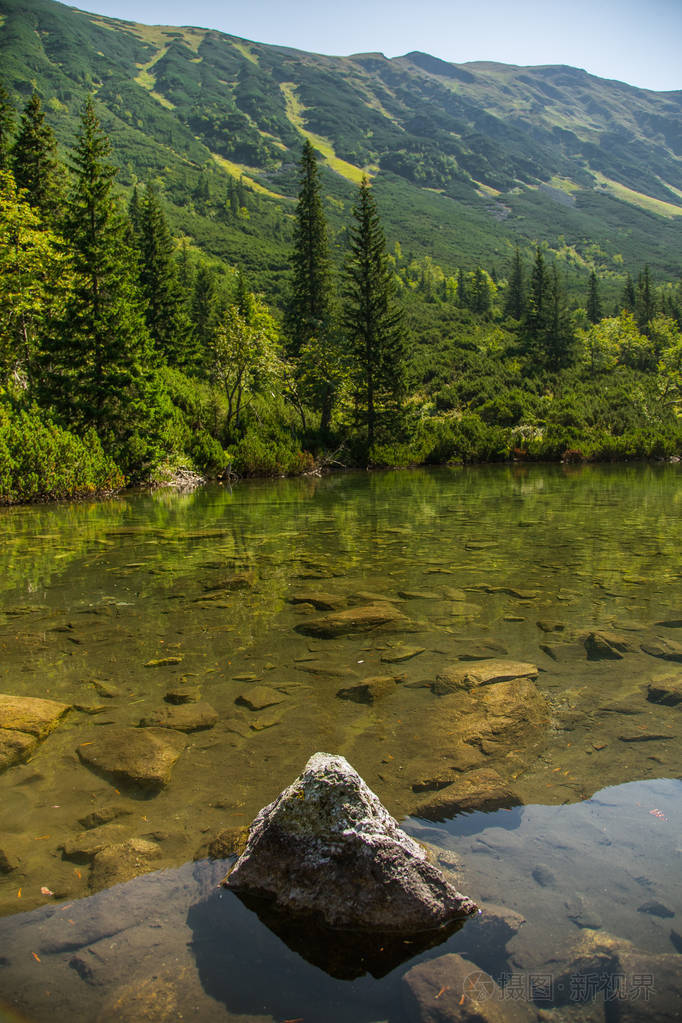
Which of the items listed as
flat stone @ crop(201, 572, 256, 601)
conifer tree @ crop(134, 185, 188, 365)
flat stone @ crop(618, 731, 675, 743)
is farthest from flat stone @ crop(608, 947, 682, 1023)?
conifer tree @ crop(134, 185, 188, 365)

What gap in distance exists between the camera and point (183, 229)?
118m

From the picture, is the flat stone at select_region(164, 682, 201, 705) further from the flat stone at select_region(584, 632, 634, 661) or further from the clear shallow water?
the flat stone at select_region(584, 632, 634, 661)

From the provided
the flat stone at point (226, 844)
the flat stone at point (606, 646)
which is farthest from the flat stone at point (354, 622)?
the flat stone at point (226, 844)

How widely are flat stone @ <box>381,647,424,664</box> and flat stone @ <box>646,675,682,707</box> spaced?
1.74 metres

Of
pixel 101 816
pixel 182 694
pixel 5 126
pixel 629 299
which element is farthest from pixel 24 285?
pixel 629 299

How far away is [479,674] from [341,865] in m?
2.48

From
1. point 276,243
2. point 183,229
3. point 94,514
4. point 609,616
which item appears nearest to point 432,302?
point 276,243

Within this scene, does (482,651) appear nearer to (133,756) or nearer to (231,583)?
(133,756)

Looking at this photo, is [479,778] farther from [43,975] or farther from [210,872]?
[43,975]

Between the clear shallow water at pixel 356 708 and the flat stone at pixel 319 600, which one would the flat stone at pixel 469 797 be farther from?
the flat stone at pixel 319 600

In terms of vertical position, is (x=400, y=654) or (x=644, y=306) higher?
(x=644, y=306)

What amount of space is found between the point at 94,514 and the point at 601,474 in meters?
20.5

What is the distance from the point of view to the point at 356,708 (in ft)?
13.9

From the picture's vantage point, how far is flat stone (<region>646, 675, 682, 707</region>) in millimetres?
4211
